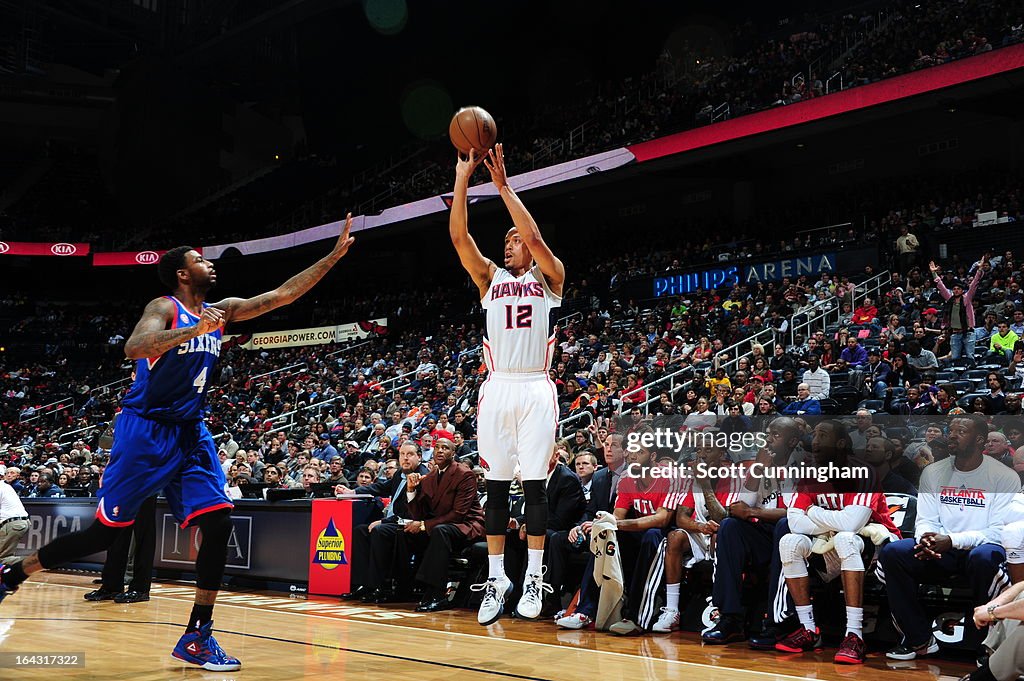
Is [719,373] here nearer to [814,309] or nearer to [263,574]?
[814,309]

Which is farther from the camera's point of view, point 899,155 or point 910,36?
point 899,155

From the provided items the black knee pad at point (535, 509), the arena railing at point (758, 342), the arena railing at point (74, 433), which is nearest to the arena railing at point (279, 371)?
A: the arena railing at point (74, 433)

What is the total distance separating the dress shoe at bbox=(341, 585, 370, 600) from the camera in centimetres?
803

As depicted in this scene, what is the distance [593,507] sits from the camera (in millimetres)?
6852

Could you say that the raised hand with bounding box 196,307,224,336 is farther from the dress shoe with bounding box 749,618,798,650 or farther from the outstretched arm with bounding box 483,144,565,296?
the dress shoe with bounding box 749,618,798,650

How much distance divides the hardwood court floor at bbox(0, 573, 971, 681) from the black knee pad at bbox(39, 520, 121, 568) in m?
0.52

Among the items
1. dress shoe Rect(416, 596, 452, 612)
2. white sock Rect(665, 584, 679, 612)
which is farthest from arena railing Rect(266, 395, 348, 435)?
white sock Rect(665, 584, 679, 612)

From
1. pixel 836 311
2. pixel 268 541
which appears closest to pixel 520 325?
pixel 268 541

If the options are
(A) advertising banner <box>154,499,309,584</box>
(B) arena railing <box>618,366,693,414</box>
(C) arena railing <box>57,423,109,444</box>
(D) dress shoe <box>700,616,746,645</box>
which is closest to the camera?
(D) dress shoe <box>700,616,746,645</box>

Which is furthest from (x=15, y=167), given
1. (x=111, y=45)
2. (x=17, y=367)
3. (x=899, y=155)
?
(x=899, y=155)

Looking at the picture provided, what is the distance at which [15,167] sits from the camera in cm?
3556

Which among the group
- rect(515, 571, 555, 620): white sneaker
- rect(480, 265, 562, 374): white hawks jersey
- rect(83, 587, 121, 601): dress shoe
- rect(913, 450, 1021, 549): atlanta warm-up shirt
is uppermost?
rect(480, 265, 562, 374): white hawks jersey

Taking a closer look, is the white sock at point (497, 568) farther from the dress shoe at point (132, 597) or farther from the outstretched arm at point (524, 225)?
the dress shoe at point (132, 597)

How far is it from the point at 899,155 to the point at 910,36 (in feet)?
12.2
